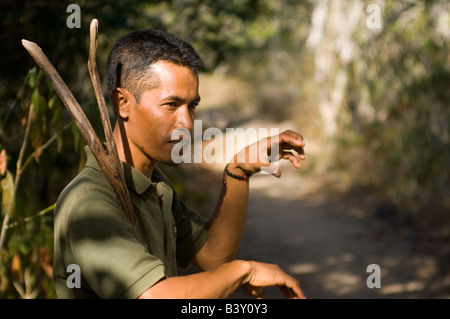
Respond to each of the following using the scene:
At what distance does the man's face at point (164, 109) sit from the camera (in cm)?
176

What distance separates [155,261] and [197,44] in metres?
6.05

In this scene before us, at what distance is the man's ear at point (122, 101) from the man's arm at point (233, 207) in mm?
489

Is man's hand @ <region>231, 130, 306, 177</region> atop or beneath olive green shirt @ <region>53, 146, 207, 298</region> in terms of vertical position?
atop

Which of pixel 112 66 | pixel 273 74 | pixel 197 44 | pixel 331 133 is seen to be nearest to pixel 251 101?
pixel 273 74

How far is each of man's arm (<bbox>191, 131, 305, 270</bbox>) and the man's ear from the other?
1.60ft

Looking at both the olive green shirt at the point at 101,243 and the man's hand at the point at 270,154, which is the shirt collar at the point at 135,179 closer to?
the olive green shirt at the point at 101,243

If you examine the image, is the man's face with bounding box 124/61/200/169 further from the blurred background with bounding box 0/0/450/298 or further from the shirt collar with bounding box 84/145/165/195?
the blurred background with bounding box 0/0/450/298

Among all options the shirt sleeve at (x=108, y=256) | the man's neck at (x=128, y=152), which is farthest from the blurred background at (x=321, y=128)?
the shirt sleeve at (x=108, y=256)

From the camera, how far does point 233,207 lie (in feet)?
6.98

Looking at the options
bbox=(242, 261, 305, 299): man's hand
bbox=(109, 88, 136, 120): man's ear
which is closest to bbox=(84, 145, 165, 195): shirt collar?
bbox=(109, 88, 136, 120): man's ear

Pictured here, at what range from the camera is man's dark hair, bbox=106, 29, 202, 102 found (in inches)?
69.6

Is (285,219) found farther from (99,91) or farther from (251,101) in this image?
(251,101)

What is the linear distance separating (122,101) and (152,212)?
388 mm
